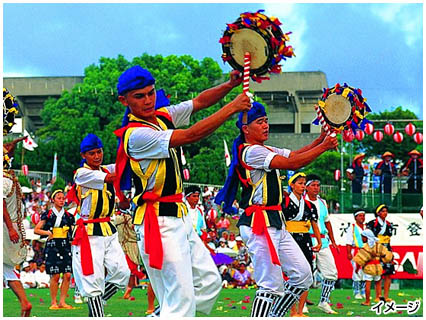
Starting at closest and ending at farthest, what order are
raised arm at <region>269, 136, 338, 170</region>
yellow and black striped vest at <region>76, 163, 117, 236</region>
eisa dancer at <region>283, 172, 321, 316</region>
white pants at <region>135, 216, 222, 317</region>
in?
white pants at <region>135, 216, 222, 317</region> < raised arm at <region>269, 136, 338, 170</region> < yellow and black striped vest at <region>76, 163, 117, 236</region> < eisa dancer at <region>283, 172, 321, 316</region>

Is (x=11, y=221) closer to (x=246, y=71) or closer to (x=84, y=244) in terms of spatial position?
(x=84, y=244)

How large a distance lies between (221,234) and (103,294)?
15279mm

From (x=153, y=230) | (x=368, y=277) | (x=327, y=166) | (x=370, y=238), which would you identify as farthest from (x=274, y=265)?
(x=327, y=166)

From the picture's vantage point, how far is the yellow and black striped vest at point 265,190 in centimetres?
855

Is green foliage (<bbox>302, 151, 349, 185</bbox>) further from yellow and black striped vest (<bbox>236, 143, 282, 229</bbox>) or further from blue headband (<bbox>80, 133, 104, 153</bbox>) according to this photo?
yellow and black striped vest (<bbox>236, 143, 282, 229</bbox>)

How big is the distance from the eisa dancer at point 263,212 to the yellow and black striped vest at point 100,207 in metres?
1.83

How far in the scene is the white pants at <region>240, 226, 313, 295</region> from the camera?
330 inches

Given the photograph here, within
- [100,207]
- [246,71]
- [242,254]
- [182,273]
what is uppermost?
[246,71]


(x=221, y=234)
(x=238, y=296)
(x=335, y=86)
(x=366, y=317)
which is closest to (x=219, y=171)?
(x=221, y=234)

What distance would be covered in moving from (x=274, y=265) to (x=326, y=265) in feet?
17.8

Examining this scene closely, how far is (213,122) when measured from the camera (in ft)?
20.6

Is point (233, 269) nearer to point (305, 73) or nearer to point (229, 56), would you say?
point (229, 56)

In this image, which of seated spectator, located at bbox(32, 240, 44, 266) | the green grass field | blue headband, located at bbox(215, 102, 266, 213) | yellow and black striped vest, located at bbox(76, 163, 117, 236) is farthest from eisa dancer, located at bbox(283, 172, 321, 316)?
seated spectator, located at bbox(32, 240, 44, 266)

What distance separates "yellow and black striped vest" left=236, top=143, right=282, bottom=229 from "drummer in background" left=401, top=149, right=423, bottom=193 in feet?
57.6
